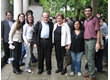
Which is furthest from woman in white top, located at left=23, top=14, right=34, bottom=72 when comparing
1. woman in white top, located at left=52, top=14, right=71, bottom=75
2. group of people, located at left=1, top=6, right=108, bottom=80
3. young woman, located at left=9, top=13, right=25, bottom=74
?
woman in white top, located at left=52, top=14, right=71, bottom=75

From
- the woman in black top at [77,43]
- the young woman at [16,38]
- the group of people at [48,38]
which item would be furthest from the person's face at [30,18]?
the woman in black top at [77,43]

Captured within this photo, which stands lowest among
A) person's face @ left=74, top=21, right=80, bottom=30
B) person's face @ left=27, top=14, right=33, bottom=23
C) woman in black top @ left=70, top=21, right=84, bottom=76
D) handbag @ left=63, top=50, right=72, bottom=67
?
handbag @ left=63, top=50, right=72, bottom=67

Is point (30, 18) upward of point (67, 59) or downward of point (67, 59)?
upward

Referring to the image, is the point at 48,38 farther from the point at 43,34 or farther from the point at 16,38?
the point at 16,38

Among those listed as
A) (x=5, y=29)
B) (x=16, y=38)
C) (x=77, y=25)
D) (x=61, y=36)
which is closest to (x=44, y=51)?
(x=61, y=36)

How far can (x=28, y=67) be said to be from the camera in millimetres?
6461

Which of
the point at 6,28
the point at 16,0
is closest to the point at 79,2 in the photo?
the point at 16,0

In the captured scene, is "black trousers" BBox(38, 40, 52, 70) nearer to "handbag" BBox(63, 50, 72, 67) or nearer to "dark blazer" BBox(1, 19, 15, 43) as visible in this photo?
"handbag" BBox(63, 50, 72, 67)

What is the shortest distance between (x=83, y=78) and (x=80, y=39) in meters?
1.21

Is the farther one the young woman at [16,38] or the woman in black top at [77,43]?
the young woman at [16,38]

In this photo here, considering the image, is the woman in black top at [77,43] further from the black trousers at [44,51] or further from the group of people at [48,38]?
the black trousers at [44,51]

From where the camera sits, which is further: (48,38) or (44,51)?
(44,51)

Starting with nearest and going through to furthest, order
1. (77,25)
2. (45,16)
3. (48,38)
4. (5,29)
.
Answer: (77,25) → (45,16) → (48,38) → (5,29)

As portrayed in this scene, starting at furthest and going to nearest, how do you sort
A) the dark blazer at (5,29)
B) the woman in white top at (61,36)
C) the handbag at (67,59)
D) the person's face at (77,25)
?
1. the dark blazer at (5,29)
2. the handbag at (67,59)
3. the woman in white top at (61,36)
4. the person's face at (77,25)
